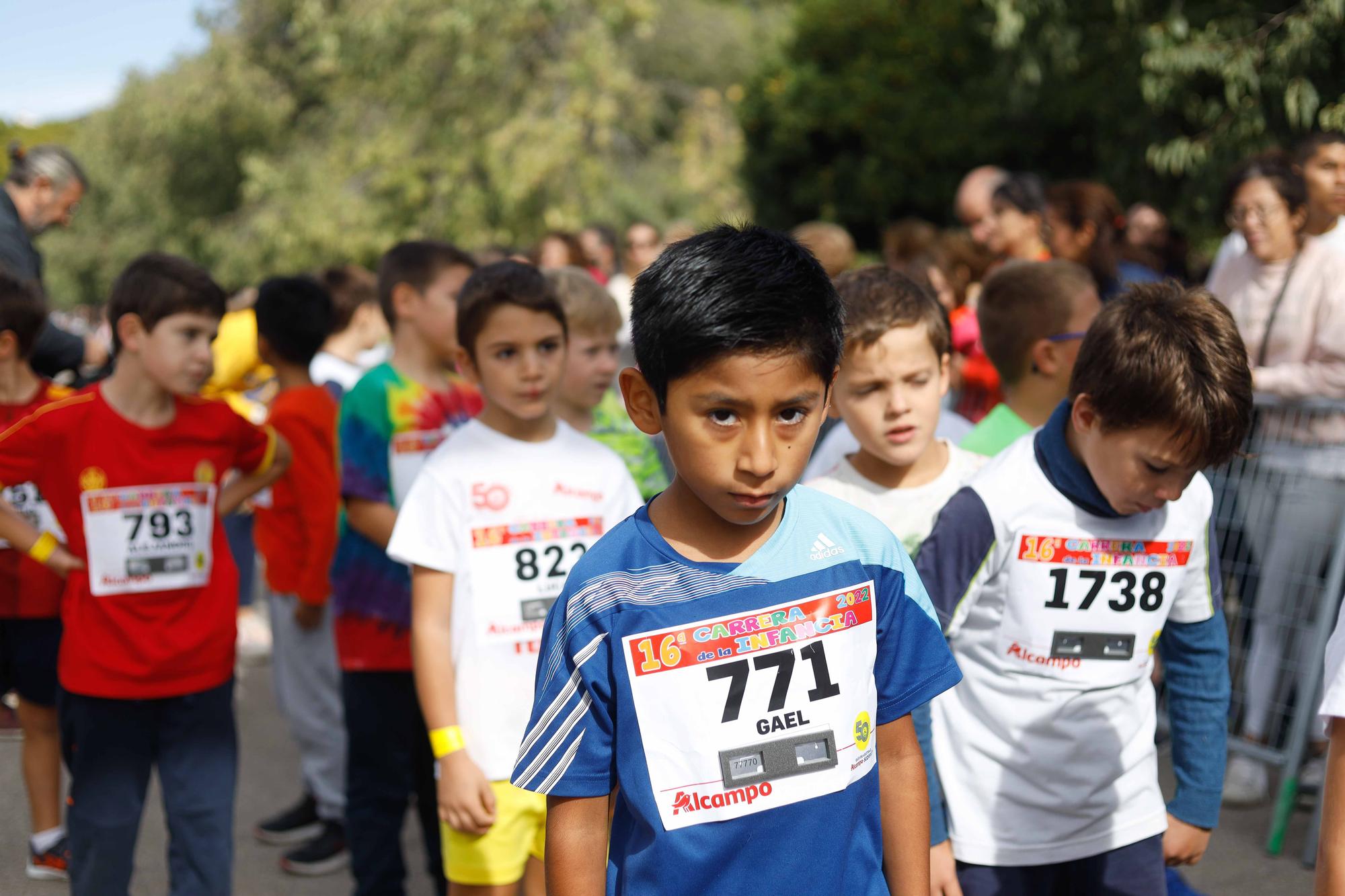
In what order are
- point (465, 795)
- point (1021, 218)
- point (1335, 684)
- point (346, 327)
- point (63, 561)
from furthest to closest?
point (346, 327), point (1021, 218), point (63, 561), point (465, 795), point (1335, 684)

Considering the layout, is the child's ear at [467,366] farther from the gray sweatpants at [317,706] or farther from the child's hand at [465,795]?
the gray sweatpants at [317,706]

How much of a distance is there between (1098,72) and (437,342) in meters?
8.90

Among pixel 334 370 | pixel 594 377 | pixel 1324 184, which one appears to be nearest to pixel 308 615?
pixel 594 377

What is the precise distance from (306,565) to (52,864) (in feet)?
4.63

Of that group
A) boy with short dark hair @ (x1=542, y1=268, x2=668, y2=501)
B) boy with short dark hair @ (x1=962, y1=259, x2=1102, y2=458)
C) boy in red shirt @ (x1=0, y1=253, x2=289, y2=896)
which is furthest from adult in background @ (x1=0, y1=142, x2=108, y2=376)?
boy with short dark hair @ (x1=962, y1=259, x2=1102, y2=458)

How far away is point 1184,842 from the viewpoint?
2.73 meters

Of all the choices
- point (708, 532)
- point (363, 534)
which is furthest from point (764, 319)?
point (363, 534)

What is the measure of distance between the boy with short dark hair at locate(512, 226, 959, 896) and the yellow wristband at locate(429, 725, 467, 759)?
1054 mm

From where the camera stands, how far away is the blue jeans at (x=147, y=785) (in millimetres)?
3518

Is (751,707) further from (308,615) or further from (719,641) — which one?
(308,615)

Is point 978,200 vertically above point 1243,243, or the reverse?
point 978,200

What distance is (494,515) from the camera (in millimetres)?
3129

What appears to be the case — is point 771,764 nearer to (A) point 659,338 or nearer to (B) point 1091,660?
(A) point 659,338

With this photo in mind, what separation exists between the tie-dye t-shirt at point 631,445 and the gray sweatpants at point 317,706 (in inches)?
58.7
